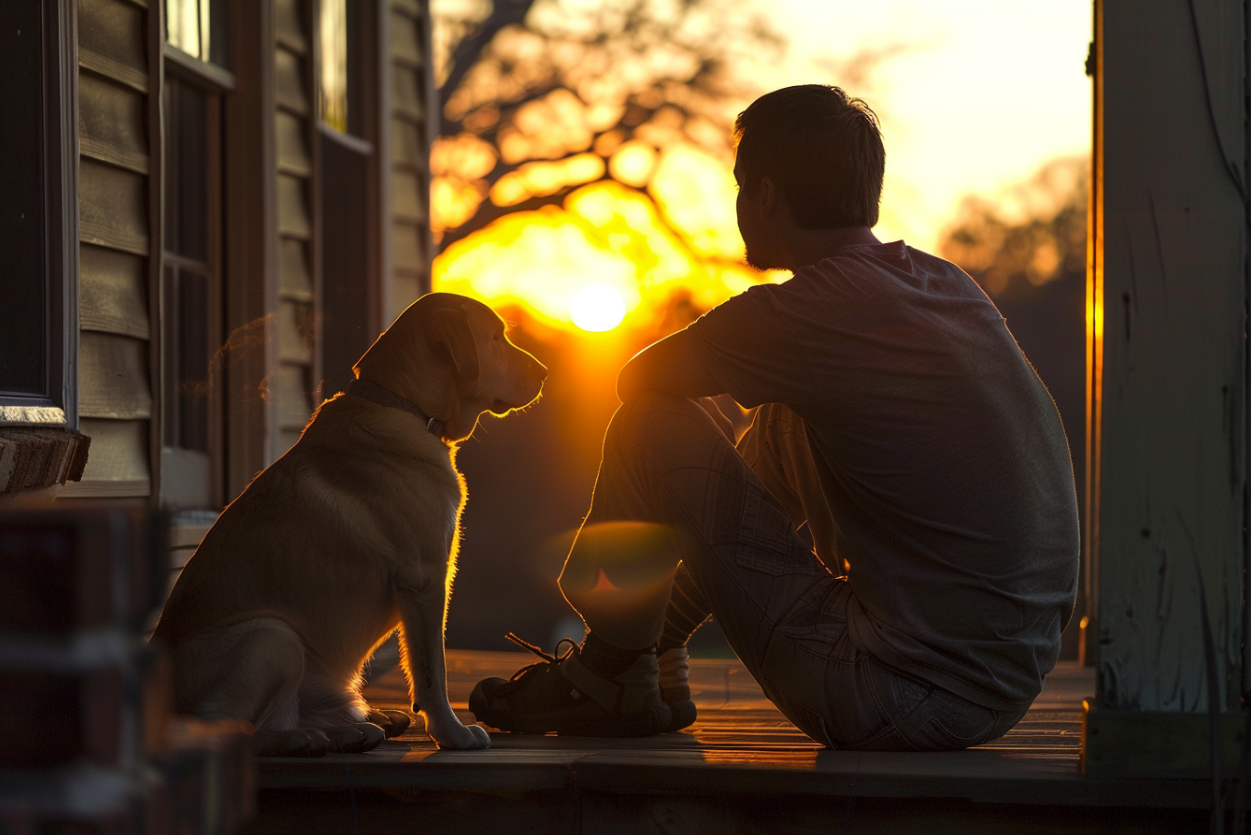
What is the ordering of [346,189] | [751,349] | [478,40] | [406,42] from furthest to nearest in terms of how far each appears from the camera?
[478,40] < [406,42] < [346,189] < [751,349]

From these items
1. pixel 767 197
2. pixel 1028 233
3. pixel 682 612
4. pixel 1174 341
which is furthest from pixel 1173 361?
pixel 1028 233

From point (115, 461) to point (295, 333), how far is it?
1.57 meters

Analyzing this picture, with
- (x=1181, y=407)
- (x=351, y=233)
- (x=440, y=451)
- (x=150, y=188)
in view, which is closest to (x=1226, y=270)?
(x=1181, y=407)

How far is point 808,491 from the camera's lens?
8.56ft

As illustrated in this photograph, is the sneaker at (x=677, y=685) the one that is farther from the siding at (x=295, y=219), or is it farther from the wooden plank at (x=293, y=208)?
the wooden plank at (x=293, y=208)

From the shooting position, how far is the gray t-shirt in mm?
2133

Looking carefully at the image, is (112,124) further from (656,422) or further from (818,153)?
(818,153)

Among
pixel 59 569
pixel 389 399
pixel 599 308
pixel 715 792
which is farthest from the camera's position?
pixel 599 308

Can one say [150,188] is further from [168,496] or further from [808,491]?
[808,491]

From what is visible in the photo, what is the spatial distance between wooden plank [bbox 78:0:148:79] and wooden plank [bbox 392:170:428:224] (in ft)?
8.67

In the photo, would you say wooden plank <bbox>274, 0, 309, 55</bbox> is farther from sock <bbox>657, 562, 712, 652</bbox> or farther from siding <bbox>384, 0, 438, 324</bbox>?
sock <bbox>657, 562, 712, 652</bbox>

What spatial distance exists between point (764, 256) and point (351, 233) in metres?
3.51

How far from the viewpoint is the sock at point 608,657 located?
8.21 ft

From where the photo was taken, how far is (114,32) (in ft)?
11.2
